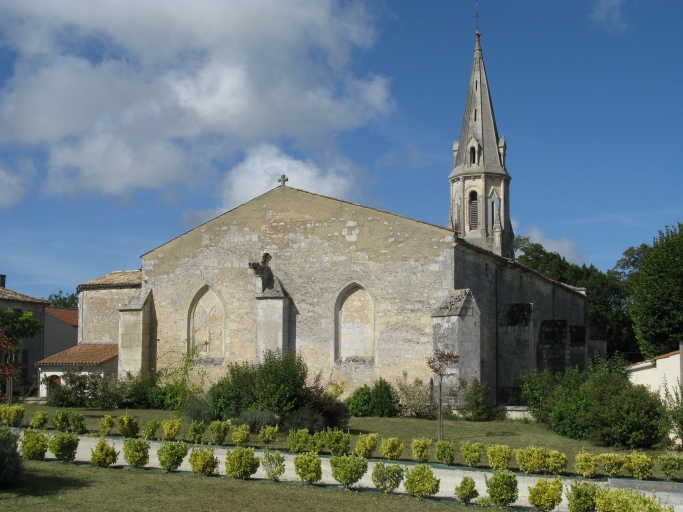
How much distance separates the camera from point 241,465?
1395cm

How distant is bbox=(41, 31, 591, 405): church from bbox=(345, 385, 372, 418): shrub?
1.06m

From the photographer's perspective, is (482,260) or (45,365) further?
(45,365)

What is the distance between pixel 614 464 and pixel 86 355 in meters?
24.2

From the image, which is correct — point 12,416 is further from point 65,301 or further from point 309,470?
point 65,301

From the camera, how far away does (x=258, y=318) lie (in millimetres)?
29359

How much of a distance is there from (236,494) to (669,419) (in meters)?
11.3

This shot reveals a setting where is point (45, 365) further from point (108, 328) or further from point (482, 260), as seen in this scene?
point (482, 260)

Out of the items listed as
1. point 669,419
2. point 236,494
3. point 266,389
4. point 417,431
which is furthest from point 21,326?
point 669,419

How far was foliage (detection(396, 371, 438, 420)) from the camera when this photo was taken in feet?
84.7

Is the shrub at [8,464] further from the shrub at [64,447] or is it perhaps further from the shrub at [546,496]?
the shrub at [546,496]

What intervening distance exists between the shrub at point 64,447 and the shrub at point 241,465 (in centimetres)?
341

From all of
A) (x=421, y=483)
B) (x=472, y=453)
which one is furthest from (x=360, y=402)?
(x=421, y=483)

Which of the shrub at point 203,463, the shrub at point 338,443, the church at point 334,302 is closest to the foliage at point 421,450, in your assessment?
the shrub at point 338,443

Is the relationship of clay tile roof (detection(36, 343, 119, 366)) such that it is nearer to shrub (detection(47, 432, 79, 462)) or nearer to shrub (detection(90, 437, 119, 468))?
shrub (detection(47, 432, 79, 462))
